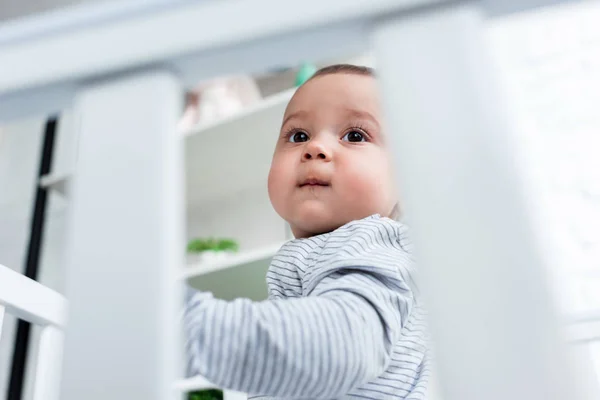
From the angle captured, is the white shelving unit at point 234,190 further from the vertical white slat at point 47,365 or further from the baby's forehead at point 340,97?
the baby's forehead at point 340,97

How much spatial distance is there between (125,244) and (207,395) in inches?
40.7

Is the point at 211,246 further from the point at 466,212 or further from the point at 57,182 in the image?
the point at 466,212

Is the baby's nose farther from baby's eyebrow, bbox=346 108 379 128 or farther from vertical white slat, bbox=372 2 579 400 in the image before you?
vertical white slat, bbox=372 2 579 400

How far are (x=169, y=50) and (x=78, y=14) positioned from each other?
54 millimetres

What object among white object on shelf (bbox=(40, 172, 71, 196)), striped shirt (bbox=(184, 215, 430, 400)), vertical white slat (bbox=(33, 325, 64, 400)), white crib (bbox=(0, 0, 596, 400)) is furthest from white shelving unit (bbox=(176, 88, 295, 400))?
white crib (bbox=(0, 0, 596, 400))

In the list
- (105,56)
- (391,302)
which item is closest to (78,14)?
(105,56)

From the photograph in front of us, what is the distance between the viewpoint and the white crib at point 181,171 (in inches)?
8.5

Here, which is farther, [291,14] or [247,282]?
[247,282]

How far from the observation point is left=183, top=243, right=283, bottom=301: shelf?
1.18 metres

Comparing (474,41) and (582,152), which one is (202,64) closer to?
(474,41)

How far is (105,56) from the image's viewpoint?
284 millimetres

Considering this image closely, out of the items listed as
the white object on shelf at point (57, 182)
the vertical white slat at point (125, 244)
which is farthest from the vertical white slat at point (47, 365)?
the white object on shelf at point (57, 182)

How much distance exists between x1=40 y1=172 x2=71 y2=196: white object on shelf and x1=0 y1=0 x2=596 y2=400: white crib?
4.61 feet

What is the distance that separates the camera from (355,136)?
0.67 meters
